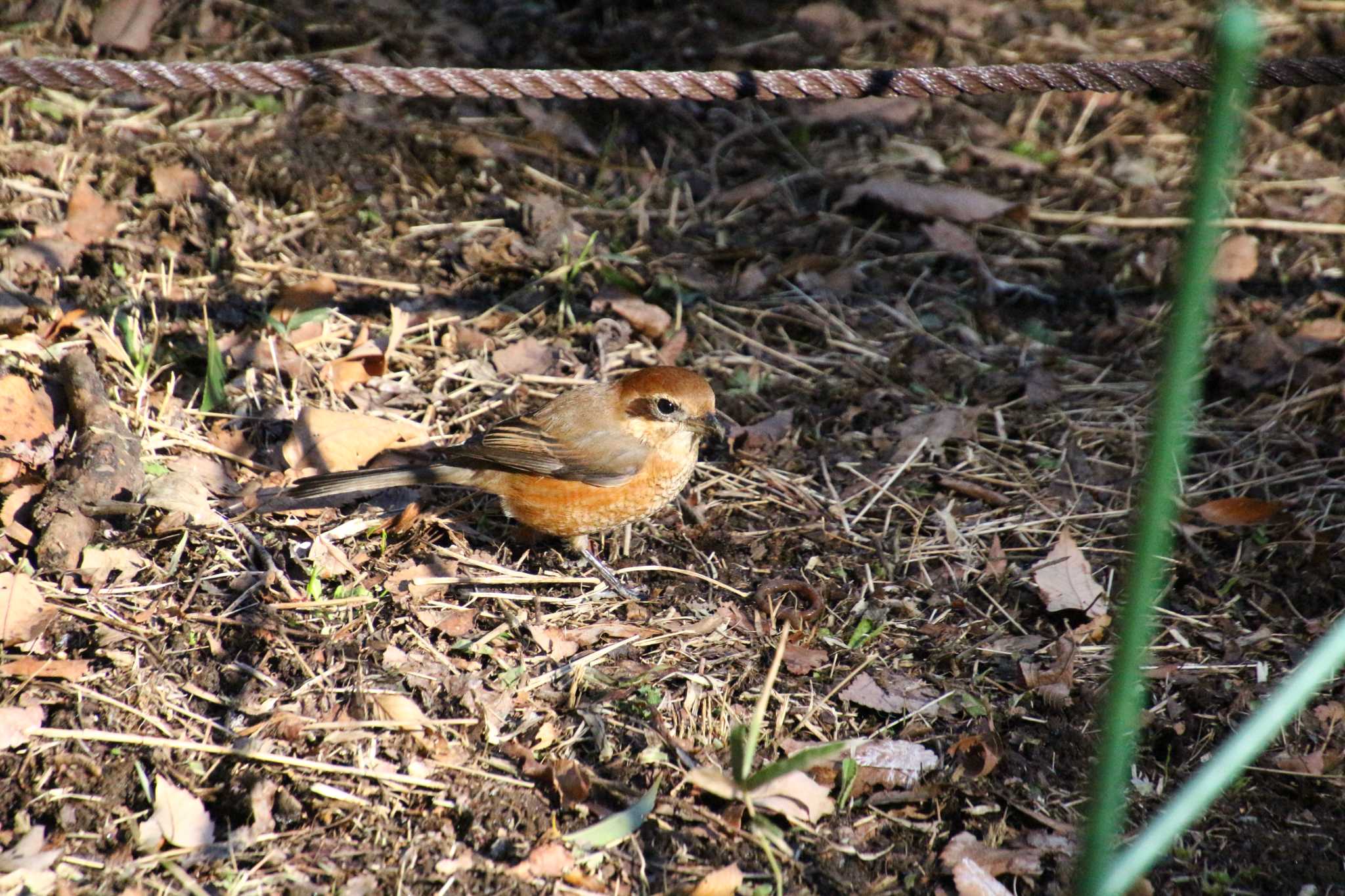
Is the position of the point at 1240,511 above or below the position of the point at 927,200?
below

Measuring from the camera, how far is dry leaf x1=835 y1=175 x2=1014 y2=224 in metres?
6.58

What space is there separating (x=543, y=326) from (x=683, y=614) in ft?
6.44

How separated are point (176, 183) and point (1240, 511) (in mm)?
5358

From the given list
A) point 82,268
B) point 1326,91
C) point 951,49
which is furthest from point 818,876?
point 1326,91

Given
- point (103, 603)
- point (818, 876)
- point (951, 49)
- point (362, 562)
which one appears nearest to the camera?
point (818, 876)

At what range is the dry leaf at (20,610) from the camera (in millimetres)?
3635

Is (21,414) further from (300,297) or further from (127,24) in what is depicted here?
(127,24)

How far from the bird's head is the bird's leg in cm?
51

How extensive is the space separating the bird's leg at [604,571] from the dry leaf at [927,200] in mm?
2940

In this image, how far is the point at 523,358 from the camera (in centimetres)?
554

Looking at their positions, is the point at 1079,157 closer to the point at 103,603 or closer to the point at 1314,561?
the point at 1314,561

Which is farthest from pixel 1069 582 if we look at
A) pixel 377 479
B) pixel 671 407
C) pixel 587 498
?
pixel 377 479

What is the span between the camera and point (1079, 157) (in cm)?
723

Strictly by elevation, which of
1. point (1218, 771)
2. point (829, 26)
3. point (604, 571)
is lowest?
point (604, 571)
